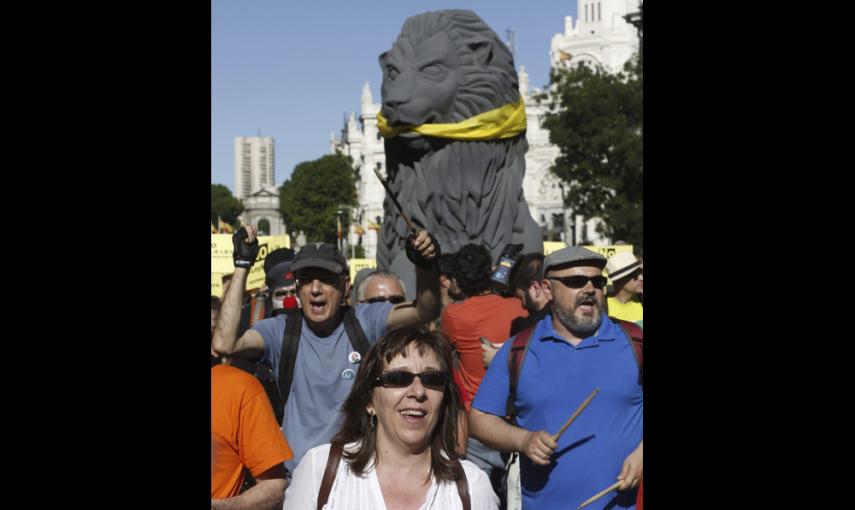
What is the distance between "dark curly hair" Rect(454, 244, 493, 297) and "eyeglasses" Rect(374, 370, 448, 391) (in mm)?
2284

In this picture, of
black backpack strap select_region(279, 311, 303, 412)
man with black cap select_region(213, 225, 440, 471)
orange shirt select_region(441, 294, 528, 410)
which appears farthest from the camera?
orange shirt select_region(441, 294, 528, 410)

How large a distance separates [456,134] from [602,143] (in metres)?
22.0

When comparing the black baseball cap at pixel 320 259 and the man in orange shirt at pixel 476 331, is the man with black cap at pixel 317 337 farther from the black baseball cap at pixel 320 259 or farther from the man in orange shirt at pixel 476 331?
the man in orange shirt at pixel 476 331

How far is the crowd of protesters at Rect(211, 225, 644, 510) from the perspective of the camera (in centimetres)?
367

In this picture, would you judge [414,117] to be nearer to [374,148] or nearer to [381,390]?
[381,390]

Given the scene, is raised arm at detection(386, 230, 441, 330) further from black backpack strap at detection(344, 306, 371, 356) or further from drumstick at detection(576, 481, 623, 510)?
drumstick at detection(576, 481, 623, 510)

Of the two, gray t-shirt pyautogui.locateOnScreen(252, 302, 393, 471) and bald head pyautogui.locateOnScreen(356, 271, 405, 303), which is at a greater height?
bald head pyautogui.locateOnScreen(356, 271, 405, 303)

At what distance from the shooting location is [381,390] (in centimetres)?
374

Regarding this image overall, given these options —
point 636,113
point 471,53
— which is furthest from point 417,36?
point 636,113

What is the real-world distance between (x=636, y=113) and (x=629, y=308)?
25.3 metres

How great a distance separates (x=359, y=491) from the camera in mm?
3596

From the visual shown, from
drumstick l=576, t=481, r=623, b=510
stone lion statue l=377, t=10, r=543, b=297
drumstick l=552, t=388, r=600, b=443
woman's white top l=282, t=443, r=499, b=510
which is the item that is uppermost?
stone lion statue l=377, t=10, r=543, b=297

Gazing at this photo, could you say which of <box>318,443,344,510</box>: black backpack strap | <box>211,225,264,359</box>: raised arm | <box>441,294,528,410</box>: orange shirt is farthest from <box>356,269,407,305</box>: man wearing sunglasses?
<box>318,443,344,510</box>: black backpack strap

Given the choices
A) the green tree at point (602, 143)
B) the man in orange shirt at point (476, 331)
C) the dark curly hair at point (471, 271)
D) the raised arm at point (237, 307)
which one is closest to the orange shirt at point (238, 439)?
the raised arm at point (237, 307)
